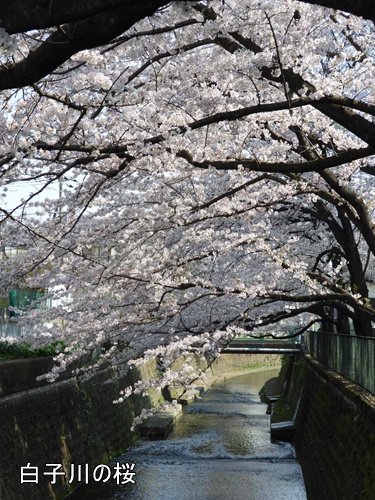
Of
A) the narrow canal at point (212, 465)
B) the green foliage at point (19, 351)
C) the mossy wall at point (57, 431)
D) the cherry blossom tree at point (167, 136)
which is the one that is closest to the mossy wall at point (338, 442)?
the narrow canal at point (212, 465)

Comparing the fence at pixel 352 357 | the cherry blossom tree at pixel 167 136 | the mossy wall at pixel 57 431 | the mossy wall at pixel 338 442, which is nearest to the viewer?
A: the cherry blossom tree at pixel 167 136

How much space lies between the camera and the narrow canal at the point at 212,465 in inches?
637

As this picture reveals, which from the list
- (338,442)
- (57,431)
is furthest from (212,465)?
(338,442)

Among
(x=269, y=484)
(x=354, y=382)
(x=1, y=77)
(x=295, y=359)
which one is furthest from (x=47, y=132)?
(x=295, y=359)

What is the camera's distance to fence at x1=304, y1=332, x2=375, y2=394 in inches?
450

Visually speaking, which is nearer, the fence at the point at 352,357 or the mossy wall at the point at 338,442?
the mossy wall at the point at 338,442

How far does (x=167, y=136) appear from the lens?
8.01 m

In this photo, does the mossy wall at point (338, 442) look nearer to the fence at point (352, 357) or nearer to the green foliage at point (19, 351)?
the fence at point (352, 357)

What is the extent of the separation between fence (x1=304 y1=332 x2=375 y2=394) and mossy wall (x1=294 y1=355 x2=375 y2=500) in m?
0.22

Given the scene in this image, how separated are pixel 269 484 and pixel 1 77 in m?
14.4

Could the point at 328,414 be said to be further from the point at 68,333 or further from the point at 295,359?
the point at 295,359

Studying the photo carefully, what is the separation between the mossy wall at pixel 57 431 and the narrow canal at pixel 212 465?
786 mm

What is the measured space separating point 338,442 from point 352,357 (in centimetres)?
238

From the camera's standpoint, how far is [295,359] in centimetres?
3709
